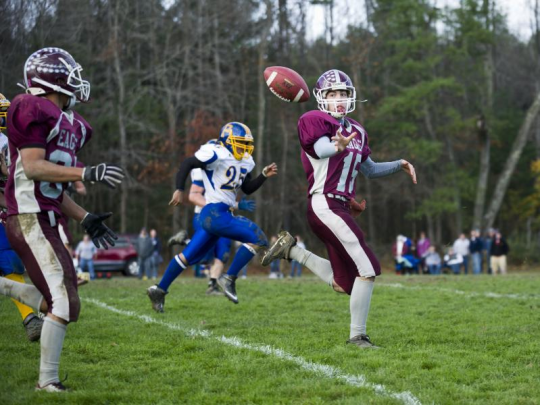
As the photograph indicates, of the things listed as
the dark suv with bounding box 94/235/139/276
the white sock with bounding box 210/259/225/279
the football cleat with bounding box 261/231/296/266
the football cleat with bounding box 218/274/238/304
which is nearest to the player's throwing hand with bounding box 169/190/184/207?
the football cleat with bounding box 218/274/238/304

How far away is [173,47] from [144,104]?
254 cm

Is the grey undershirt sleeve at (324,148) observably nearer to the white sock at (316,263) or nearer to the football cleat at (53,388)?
the white sock at (316,263)

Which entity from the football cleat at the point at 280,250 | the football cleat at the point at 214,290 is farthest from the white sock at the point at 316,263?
the football cleat at the point at 214,290

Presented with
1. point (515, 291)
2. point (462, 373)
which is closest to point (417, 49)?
point (515, 291)

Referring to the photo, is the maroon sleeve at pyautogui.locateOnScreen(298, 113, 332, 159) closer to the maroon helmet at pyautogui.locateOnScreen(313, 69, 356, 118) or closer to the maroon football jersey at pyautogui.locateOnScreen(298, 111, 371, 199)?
the maroon football jersey at pyautogui.locateOnScreen(298, 111, 371, 199)

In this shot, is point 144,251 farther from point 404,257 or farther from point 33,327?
point 33,327

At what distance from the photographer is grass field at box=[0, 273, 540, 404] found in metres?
4.18

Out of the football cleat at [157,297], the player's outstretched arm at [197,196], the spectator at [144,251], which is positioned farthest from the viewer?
the spectator at [144,251]

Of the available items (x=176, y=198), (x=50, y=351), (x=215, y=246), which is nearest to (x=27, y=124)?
(x=50, y=351)

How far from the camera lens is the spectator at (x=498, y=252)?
21.9 metres

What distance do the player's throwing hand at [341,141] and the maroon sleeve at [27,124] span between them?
212cm

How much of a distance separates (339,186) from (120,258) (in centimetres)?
1736

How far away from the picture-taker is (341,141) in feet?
18.1

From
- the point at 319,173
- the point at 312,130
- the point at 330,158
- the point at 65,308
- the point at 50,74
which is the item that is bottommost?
the point at 65,308
